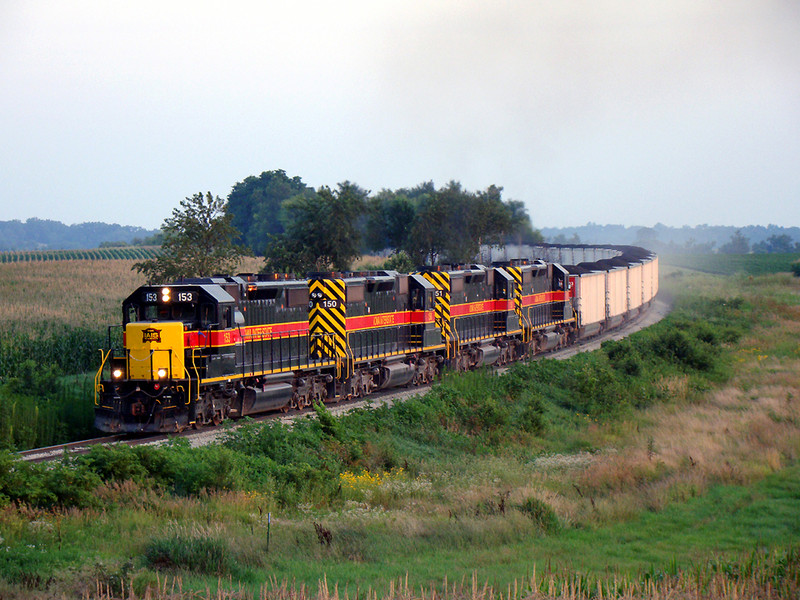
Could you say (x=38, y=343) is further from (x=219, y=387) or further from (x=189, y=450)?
(x=189, y=450)

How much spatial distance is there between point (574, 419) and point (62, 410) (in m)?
13.7

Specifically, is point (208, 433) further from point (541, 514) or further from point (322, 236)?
point (322, 236)

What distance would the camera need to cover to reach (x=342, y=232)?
124 ft

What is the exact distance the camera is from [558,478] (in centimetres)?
1466

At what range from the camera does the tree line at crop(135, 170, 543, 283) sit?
84.7 ft

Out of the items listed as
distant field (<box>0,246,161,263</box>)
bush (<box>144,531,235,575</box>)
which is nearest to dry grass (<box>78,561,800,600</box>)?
bush (<box>144,531,235,575</box>)

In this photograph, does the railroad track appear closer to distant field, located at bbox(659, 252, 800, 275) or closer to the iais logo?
the iais logo

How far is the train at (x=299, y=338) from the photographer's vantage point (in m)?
15.9

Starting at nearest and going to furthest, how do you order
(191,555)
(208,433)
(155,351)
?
(191,555) → (155,351) → (208,433)

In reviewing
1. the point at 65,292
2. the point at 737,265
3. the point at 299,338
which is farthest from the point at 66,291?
the point at 737,265

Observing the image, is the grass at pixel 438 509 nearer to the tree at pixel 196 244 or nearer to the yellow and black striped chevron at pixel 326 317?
the yellow and black striped chevron at pixel 326 317

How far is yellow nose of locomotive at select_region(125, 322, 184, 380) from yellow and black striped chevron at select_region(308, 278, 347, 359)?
196 inches

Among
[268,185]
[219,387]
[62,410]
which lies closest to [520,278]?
[219,387]

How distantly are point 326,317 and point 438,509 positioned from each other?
9609mm
